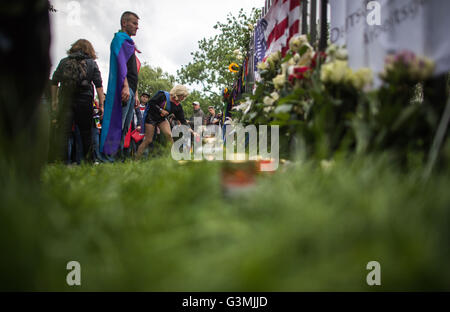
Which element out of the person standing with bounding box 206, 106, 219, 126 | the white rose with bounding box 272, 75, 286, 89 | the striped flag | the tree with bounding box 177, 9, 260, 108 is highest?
the tree with bounding box 177, 9, 260, 108

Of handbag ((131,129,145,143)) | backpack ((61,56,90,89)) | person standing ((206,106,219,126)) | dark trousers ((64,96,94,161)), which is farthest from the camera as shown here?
person standing ((206,106,219,126))

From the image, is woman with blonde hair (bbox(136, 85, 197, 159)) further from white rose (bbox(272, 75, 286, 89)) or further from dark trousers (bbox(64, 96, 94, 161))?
white rose (bbox(272, 75, 286, 89))

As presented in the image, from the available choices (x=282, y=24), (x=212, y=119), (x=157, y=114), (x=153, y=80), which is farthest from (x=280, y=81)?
(x=153, y=80)

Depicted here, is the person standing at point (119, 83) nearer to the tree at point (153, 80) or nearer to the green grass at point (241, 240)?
the green grass at point (241, 240)

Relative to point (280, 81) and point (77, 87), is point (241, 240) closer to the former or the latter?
point (280, 81)

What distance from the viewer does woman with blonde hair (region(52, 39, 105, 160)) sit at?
134 inches

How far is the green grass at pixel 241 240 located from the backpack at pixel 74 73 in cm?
293

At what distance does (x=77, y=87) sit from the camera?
11.5 feet

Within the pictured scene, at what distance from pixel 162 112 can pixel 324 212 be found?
14.1ft

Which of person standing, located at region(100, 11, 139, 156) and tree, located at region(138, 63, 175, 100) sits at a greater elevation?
tree, located at region(138, 63, 175, 100)

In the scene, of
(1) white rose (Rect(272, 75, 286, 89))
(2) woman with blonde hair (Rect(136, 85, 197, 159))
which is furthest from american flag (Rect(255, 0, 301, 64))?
(2) woman with blonde hair (Rect(136, 85, 197, 159))

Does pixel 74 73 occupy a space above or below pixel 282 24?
below

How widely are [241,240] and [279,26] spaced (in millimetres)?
3040
